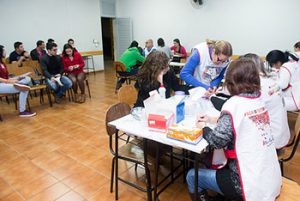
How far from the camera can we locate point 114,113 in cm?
196

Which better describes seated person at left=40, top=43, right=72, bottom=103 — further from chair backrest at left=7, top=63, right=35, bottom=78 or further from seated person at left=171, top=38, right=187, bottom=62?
seated person at left=171, top=38, right=187, bottom=62

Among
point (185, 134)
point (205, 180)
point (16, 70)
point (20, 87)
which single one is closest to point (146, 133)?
point (185, 134)

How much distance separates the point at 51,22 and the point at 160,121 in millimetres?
6744

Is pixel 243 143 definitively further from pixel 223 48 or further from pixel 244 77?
pixel 223 48

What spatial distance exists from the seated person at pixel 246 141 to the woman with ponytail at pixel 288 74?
167 centimetres

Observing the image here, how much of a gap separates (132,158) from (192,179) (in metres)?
0.54

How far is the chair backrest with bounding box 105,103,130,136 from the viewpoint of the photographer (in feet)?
6.19

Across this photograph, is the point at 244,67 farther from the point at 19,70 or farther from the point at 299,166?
the point at 19,70

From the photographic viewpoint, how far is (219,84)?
259cm

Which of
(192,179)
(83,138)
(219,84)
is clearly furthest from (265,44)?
(192,179)

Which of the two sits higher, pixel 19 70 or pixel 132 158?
pixel 19 70

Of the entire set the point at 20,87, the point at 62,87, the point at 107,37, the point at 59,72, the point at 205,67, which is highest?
the point at 107,37

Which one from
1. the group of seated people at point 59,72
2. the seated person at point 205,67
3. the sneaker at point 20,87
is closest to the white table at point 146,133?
the seated person at point 205,67

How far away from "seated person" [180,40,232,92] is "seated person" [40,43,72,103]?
3065 mm
